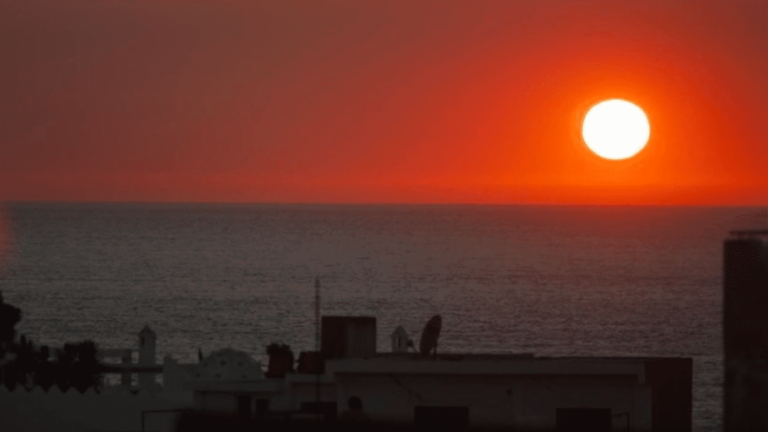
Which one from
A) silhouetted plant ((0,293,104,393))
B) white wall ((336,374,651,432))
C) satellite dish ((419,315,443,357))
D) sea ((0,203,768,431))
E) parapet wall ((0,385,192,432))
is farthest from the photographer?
sea ((0,203,768,431))

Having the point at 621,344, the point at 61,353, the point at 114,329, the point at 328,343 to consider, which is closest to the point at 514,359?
the point at 328,343

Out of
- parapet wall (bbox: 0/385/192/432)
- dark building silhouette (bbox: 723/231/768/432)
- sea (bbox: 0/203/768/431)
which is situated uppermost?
sea (bbox: 0/203/768/431)

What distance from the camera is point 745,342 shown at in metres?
10.6

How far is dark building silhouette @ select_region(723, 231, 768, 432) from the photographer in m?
10.5

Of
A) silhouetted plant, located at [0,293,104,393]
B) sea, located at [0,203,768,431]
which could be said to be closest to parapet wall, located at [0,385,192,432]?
silhouetted plant, located at [0,293,104,393]

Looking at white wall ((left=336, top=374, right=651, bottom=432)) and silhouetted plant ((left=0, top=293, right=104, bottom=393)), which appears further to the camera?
silhouetted plant ((left=0, top=293, right=104, bottom=393))

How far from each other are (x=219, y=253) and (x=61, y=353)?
13912 centimetres

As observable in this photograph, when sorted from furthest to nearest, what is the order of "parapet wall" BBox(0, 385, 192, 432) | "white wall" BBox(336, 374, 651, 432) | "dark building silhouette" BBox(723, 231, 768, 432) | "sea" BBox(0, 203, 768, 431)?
"sea" BBox(0, 203, 768, 431), "parapet wall" BBox(0, 385, 192, 432), "white wall" BBox(336, 374, 651, 432), "dark building silhouette" BBox(723, 231, 768, 432)

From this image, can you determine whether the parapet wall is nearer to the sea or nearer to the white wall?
the white wall

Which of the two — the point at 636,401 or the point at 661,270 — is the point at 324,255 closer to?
the point at 661,270

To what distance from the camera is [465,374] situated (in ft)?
68.2

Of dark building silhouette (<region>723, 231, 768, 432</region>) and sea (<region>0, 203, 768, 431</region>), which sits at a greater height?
sea (<region>0, 203, 768, 431</region>)

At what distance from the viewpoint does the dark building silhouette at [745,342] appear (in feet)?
34.4

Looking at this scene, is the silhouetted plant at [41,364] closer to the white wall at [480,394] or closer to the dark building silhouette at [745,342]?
the white wall at [480,394]
